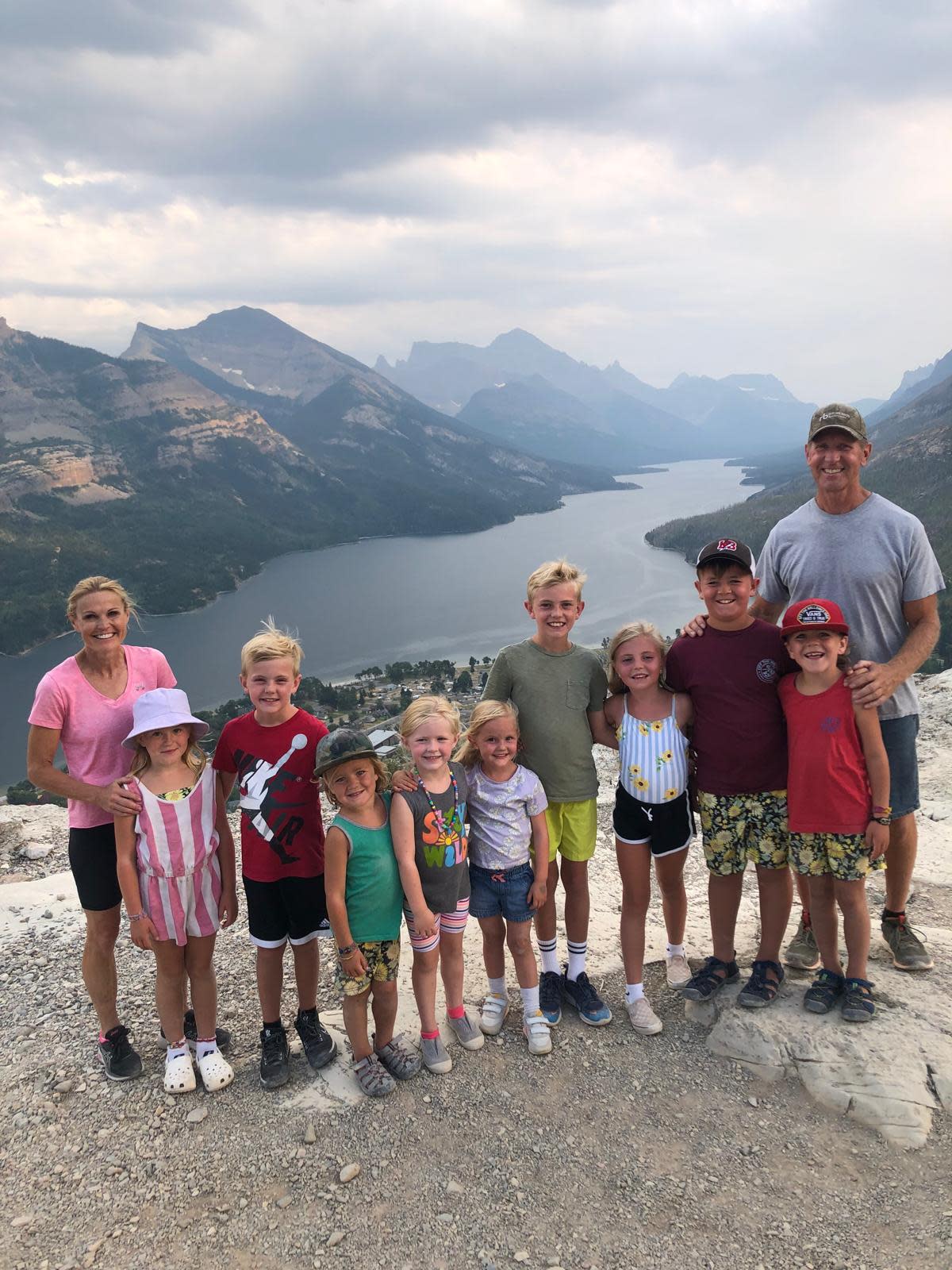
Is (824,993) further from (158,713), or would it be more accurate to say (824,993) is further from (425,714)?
(158,713)

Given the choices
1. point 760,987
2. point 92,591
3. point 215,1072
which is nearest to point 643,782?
point 760,987

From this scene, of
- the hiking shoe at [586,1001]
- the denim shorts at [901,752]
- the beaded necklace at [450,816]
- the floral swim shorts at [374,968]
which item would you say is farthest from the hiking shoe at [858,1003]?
the floral swim shorts at [374,968]

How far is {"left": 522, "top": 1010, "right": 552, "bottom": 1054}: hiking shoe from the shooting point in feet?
13.1

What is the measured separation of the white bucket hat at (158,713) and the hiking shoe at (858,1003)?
11.8 feet

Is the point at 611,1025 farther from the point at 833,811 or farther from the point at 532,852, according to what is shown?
the point at 833,811

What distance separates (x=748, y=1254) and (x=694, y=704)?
7.70 feet

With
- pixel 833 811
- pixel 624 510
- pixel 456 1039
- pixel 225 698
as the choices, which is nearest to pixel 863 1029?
pixel 833 811

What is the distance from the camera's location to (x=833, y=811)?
12.1 ft

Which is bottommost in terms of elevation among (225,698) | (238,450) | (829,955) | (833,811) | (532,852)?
(225,698)

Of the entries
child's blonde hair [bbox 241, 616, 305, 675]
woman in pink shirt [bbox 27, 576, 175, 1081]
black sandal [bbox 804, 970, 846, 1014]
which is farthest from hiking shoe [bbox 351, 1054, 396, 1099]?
black sandal [bbox 804, 970, 846, 1014]

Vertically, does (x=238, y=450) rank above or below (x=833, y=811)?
above

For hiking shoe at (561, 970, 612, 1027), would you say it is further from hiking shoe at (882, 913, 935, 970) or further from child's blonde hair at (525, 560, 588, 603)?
child's blonde hair at (525, 560, 588, 603)

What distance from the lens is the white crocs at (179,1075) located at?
12.5 ft

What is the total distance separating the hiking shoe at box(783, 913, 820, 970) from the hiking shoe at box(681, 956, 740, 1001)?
36cm
